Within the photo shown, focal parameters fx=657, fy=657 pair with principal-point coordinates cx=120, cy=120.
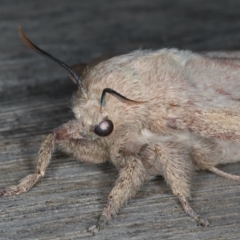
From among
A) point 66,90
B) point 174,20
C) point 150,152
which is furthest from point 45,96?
point 174,20

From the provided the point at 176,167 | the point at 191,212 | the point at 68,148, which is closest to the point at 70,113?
the point at 68,148

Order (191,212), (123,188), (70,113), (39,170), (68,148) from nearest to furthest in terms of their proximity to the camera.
→ (191,212), (123,188), (39,170), (68,148), (70,113)

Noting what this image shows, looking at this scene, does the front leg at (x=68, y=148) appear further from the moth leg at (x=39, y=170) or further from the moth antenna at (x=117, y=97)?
the moth antenna at (x=117, y=97)

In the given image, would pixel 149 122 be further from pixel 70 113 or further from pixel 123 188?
pixel 70 113

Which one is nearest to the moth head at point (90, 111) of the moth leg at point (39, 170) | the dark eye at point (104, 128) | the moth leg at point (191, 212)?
the dark eye at point (104, 128)

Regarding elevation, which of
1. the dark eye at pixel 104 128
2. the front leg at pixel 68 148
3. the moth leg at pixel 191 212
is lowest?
the moth leg at pixel 191 212

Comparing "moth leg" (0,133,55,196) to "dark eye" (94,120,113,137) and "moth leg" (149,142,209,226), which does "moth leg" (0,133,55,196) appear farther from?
"moth leg" (149,142,209,226)

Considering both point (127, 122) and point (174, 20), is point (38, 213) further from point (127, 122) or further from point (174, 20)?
point (174, 20)
